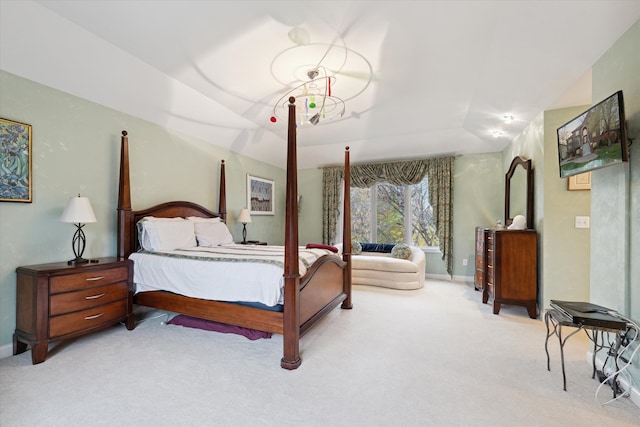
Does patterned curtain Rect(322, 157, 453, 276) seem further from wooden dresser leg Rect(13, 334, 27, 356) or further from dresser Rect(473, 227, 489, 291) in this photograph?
wooden dresser leg Rect(13, 334, 27, 356)

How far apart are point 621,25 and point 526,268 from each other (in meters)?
2.45

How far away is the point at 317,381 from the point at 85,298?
2173 millimetres

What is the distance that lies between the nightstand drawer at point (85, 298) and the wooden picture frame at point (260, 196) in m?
2.78

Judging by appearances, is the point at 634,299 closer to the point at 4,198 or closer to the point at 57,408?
the point at 57,408

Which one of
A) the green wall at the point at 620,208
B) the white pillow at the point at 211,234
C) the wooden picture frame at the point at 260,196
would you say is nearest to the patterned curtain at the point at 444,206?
the green wall at the point at 620,208

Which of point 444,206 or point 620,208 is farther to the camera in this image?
point 444,206

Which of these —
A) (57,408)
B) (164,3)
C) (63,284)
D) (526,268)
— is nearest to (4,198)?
(63,284)

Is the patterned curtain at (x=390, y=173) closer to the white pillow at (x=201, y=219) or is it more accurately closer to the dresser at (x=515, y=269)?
the dresser at (x=515, y=269)

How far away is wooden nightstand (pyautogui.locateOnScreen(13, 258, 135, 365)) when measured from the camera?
7.19ft

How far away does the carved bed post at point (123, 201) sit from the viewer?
118 inches

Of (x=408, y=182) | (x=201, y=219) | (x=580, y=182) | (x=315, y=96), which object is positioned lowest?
(x=201, y=219)

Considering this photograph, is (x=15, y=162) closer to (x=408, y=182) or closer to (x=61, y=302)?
(x=61, y=302)

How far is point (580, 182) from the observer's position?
3.03 m

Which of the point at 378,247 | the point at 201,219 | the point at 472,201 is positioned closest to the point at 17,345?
the point at 201,219
